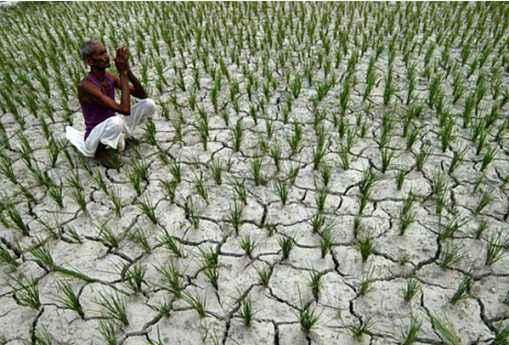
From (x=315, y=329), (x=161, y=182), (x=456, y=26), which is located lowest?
(x=315, y=329)

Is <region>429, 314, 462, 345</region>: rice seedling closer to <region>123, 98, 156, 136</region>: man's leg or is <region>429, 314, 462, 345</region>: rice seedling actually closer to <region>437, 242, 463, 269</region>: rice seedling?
<region>437, 242, 463, 269</region>: rice seedling

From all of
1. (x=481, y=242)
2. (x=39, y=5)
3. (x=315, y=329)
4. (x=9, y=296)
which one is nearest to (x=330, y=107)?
(x=481, y=242)

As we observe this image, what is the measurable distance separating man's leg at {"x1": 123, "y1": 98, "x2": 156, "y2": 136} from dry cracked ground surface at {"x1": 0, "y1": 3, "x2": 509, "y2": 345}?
0.14 meters

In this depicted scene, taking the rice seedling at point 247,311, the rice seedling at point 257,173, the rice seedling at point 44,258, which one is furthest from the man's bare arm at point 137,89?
the rice seedling at point 247,311

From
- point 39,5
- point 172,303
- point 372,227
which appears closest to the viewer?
point 172,303

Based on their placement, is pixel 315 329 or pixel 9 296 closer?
pixel 315 329

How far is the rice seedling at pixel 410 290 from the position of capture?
1.91 m

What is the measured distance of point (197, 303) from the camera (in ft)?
6.15

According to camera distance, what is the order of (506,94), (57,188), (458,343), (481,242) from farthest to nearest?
(506,94)
(57,188)
(481,242)
(458,343)

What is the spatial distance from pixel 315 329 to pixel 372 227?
777 millimetres

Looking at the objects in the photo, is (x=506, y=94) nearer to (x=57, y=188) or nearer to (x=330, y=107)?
(x=330, y=107)

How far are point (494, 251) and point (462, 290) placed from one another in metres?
0.46

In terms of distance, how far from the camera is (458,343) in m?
1.72

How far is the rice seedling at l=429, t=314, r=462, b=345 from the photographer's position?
67.4 inches
